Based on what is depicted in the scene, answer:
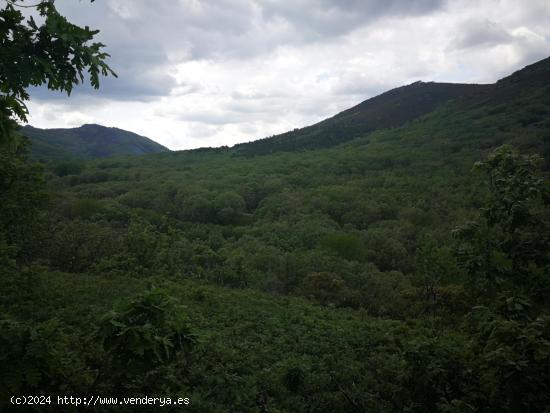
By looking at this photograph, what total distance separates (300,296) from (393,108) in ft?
374

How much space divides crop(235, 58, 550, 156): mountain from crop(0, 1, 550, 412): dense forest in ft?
156

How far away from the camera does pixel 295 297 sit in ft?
65.2

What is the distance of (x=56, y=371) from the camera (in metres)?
4.29

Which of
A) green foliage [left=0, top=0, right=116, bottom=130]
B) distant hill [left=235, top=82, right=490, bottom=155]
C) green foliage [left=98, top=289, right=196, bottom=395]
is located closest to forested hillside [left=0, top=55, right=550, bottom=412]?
green foliage [left=98, top=289, right=196, bottom=395]

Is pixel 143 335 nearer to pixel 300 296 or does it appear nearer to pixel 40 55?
pixel 40 55

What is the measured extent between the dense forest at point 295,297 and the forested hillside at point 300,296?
0.04 metres

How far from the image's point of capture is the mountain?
313 ft

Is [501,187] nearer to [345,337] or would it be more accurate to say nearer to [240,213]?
[345,337]

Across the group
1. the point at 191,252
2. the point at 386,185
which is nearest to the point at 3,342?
the point at 191,252

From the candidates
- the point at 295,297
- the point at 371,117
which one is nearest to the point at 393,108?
the point at 371,117

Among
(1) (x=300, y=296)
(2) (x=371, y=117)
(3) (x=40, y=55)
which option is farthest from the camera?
(2) (x=371, y=117)

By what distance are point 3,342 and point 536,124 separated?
74341mm

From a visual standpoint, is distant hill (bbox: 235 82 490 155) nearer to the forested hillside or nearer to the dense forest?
the forested hillside

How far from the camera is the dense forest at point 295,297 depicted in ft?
15.3
